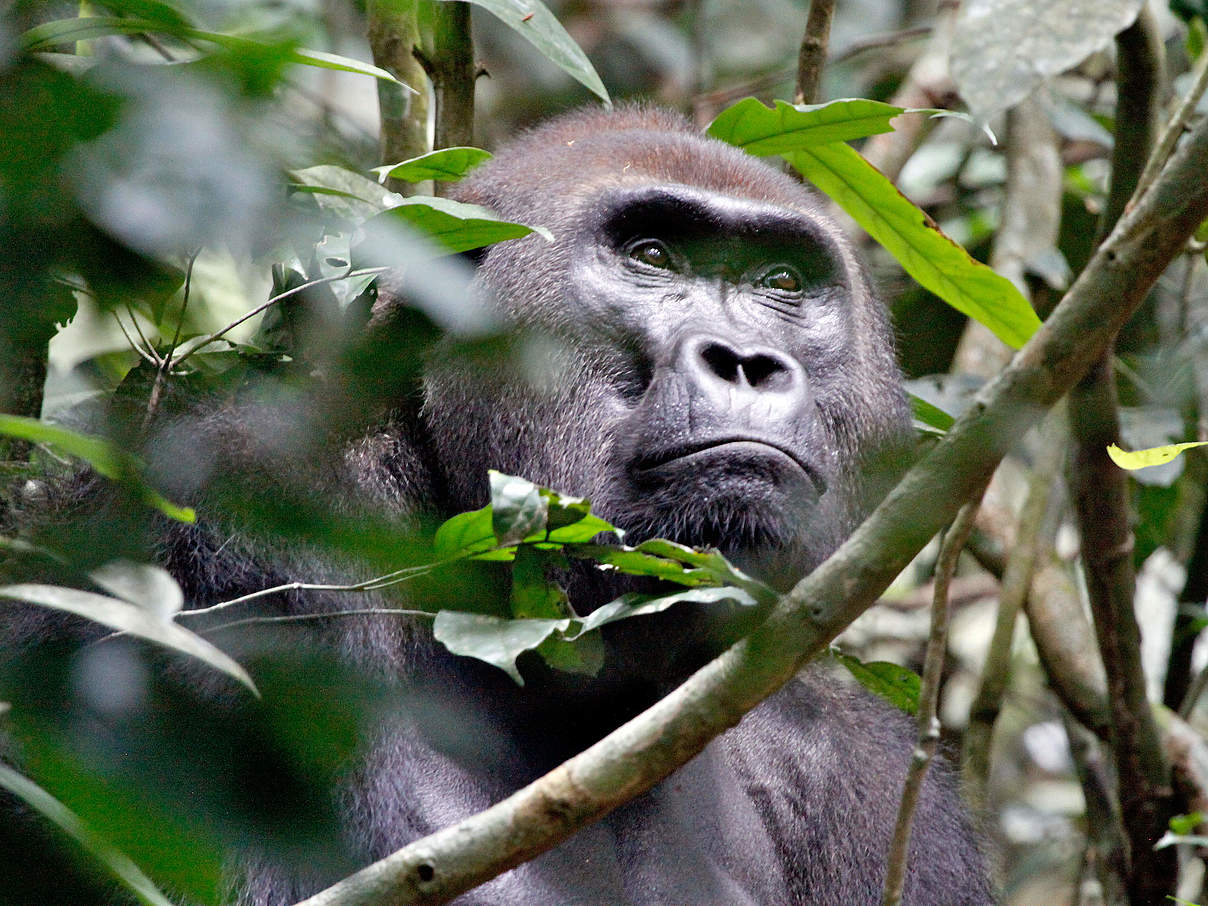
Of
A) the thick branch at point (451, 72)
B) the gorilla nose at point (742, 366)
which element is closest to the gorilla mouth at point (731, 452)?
the gorilla nose at point (742, 366)

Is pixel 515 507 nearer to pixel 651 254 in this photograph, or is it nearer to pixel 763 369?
pixel 763 369

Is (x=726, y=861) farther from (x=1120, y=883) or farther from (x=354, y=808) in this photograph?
(x=1120, y=883)

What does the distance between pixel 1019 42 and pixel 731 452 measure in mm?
837

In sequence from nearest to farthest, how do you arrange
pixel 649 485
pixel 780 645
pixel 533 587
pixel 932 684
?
1. pixel 780 645
2. pixel 932 684
3. pixel 533 587
4. pixel 649 485

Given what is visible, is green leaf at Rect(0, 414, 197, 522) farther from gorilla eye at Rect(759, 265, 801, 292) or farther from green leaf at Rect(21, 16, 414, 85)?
gorilla eye at Rect(759, 265, 801, 292)

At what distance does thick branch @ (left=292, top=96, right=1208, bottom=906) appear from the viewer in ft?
4.25

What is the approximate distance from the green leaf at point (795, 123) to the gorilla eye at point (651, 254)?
1.03ft

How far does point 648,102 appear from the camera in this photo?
12.1ft

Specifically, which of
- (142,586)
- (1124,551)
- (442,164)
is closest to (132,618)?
(142,586)

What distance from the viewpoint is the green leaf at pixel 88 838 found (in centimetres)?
101

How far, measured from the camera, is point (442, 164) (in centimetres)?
250

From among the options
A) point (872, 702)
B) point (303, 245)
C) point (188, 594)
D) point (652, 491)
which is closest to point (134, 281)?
point (303, 245)

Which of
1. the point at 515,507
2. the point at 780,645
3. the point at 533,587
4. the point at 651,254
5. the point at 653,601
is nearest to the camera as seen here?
the point at 780,645

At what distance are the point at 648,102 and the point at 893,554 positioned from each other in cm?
252
